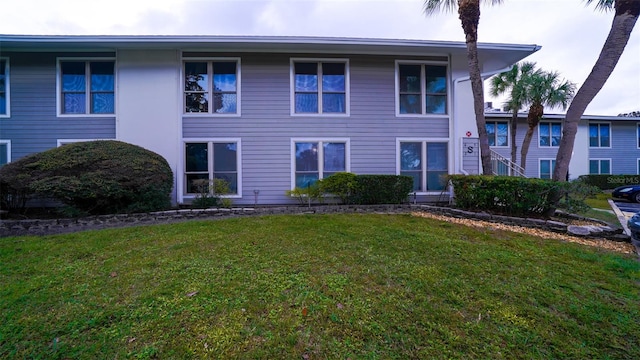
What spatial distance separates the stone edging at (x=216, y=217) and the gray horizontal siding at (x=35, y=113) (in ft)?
11.2

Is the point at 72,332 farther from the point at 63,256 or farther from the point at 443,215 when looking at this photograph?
the point at 443,215

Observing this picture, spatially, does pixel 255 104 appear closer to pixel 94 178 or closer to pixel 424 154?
pixel 94 178

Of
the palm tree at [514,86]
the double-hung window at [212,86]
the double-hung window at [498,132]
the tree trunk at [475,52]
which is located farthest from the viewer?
the double-hung window at [498,132]

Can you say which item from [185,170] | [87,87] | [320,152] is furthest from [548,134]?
[87,87]

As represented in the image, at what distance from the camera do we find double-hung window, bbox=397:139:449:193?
8.77m

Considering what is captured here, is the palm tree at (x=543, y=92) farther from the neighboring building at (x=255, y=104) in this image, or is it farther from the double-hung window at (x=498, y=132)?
the neighboring building at (x=255, y=104)

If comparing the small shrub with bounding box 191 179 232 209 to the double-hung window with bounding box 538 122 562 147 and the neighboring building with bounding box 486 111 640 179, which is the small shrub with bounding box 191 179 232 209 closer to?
the neighboring building with bounding box 486 111 640 179

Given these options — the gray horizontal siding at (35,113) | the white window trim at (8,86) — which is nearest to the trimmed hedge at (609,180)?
the gray horizontal siding at (35,113)

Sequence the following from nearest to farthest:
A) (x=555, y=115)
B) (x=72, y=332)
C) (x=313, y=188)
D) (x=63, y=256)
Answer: (x=72, y=332) < (x=63, y=256) < (x=313, y=188) < (x=555, y=115)

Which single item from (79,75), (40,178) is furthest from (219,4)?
(40,178)

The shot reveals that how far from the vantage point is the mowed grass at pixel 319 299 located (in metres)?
2.20

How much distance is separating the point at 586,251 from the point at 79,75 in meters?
13.6

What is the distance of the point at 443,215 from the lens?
684 cm

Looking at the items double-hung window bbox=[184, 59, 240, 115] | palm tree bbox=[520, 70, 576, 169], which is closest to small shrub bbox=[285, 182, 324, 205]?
double-hung window bbox=[184, 59, 240, 115]
